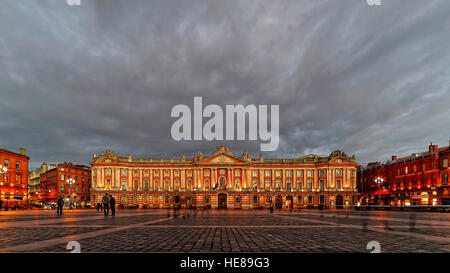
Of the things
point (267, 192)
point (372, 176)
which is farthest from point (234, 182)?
point (372, 176)

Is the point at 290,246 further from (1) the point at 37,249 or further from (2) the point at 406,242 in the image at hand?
(1) the point at 37,249

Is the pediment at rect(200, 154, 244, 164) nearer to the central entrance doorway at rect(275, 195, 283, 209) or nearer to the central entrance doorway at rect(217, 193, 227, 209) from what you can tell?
the central entrance doorway at rect(217, 193, 227, 209)

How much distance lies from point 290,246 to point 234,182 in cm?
7173

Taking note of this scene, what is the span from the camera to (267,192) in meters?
78.7

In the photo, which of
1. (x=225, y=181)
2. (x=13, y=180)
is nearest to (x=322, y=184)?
(x=225, y=181)

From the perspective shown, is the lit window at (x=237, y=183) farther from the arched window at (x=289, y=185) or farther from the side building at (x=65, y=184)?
the side building at (x=65, y=184)

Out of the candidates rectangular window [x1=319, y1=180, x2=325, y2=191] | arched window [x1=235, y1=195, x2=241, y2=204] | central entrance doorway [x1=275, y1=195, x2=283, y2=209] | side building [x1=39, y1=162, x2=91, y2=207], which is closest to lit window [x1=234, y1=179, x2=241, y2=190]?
arched window [x1=235, y1=195, x2=241, y2=204]

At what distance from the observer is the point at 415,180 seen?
2456 inches

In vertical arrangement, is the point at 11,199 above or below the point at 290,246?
below

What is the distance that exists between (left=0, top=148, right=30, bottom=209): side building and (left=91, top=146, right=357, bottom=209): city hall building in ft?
56.2

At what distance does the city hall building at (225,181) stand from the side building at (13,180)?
675 inches

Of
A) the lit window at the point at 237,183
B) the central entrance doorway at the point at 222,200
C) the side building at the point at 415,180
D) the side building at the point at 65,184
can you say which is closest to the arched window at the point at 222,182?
the central entrance doorway at the point at 222,200
